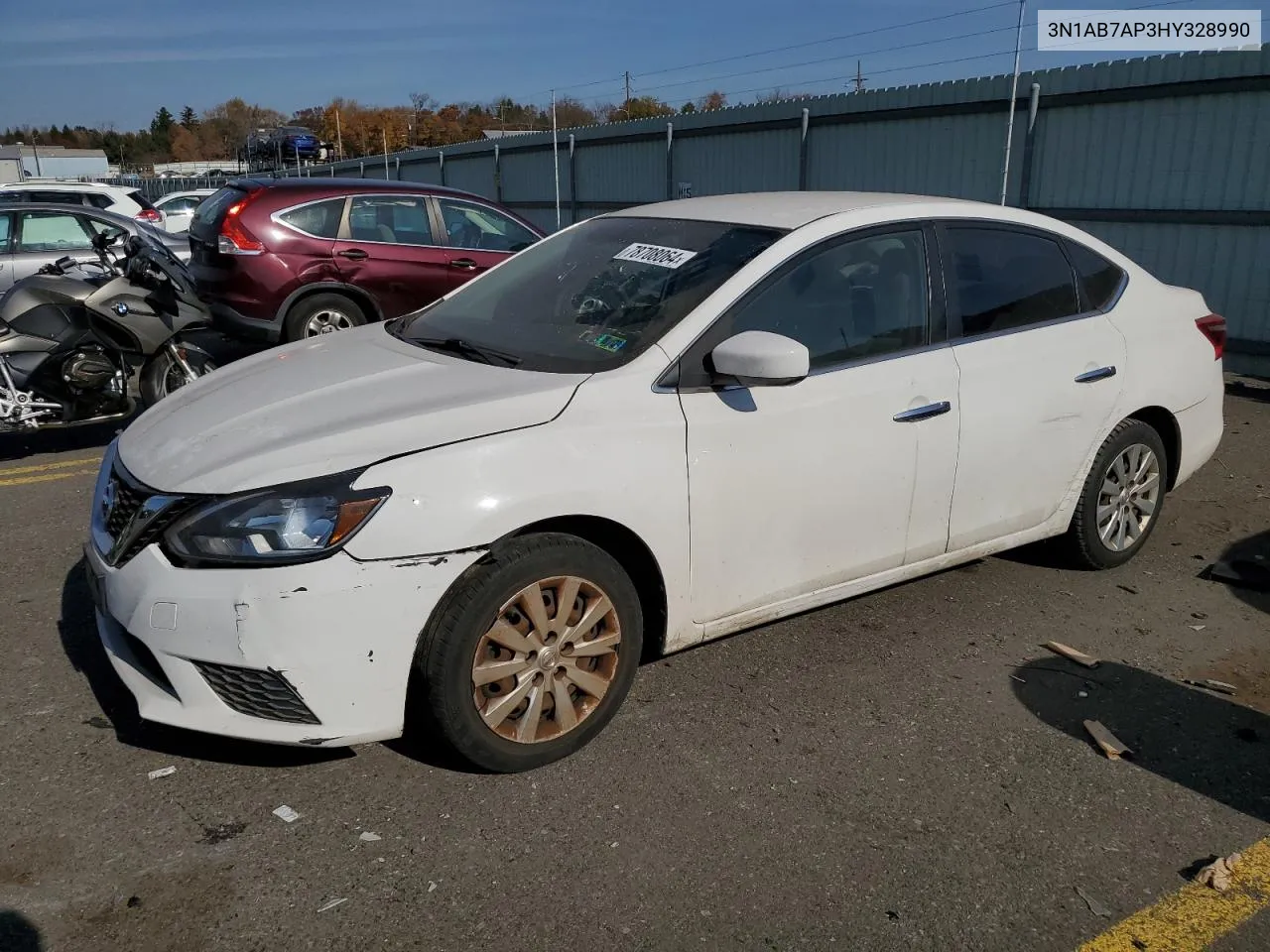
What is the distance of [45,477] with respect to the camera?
6227 millimetres

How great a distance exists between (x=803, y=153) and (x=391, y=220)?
7.59 meters

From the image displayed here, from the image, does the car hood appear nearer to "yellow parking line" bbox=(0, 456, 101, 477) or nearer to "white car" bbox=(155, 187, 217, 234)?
"yellow parking line" bbox=(0, 456, 101, 477)

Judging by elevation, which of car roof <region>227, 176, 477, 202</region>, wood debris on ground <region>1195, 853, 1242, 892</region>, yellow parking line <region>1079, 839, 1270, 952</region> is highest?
car roof <region>227, 176, 477, 202</region>

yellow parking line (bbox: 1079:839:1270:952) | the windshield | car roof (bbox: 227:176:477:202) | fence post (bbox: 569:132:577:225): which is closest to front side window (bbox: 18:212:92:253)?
car roof (bbox: 227:176:477:202)

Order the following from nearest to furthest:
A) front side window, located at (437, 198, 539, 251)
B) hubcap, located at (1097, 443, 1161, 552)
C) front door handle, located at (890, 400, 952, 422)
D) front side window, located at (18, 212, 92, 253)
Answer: front door handle, located at (890, 400, 952, 422) < hubcap, located at (1097, 443, 1161, 552) < front side window, located at (437, 198, 539, 251) < front side window, located at (18, 212, 92, 253)

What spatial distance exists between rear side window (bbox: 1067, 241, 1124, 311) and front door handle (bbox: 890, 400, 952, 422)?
1109 millimetres

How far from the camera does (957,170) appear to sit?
12.3 m

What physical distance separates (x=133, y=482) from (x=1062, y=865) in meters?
2.82

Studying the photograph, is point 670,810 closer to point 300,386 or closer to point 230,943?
point 230,943

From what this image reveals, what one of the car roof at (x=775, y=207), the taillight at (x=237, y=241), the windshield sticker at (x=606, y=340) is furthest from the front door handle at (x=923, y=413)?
the taillight at (x=237, y=241)

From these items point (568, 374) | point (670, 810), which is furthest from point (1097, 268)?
point (670, 810)

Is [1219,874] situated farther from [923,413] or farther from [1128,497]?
[1128,497]

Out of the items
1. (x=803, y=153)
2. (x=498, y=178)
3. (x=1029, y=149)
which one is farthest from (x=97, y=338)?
(x=498, y=178)

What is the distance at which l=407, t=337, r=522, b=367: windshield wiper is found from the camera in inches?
138
